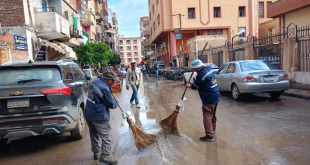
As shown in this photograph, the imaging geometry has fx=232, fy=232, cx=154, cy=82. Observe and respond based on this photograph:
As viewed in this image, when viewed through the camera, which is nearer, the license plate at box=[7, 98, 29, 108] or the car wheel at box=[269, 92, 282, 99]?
the license plate at box=[7, 98, 29, 108]

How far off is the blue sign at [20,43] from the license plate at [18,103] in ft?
32.3

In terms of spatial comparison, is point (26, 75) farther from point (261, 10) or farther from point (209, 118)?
point (261, 10)

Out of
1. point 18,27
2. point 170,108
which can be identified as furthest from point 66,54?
point 170,108

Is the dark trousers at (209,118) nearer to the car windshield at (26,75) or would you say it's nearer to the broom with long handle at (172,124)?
the broom with long handle at (172,124)

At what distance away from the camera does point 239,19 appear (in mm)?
34500

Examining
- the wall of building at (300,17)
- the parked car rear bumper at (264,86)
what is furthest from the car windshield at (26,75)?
the wall of building at (300,17)

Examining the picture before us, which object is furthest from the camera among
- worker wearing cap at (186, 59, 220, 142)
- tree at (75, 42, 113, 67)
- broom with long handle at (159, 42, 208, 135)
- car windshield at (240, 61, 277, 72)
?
tree at (75, 42, 113, 67)

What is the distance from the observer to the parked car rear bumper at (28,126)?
409 cm

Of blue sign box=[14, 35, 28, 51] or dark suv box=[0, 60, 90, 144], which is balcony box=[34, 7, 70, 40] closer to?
blue sign box=[14, 35, 28, 51]

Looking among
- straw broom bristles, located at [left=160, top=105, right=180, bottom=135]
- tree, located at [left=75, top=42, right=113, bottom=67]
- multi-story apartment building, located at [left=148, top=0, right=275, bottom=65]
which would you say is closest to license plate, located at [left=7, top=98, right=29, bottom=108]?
straw broom bristles, located at [left=160, top=105, right=180, bottom=135]

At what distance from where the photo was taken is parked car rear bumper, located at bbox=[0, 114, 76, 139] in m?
4.09

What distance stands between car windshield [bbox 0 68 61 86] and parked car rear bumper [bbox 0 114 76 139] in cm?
71

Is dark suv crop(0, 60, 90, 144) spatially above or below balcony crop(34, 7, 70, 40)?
below

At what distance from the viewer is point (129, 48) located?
115312 millimetres
